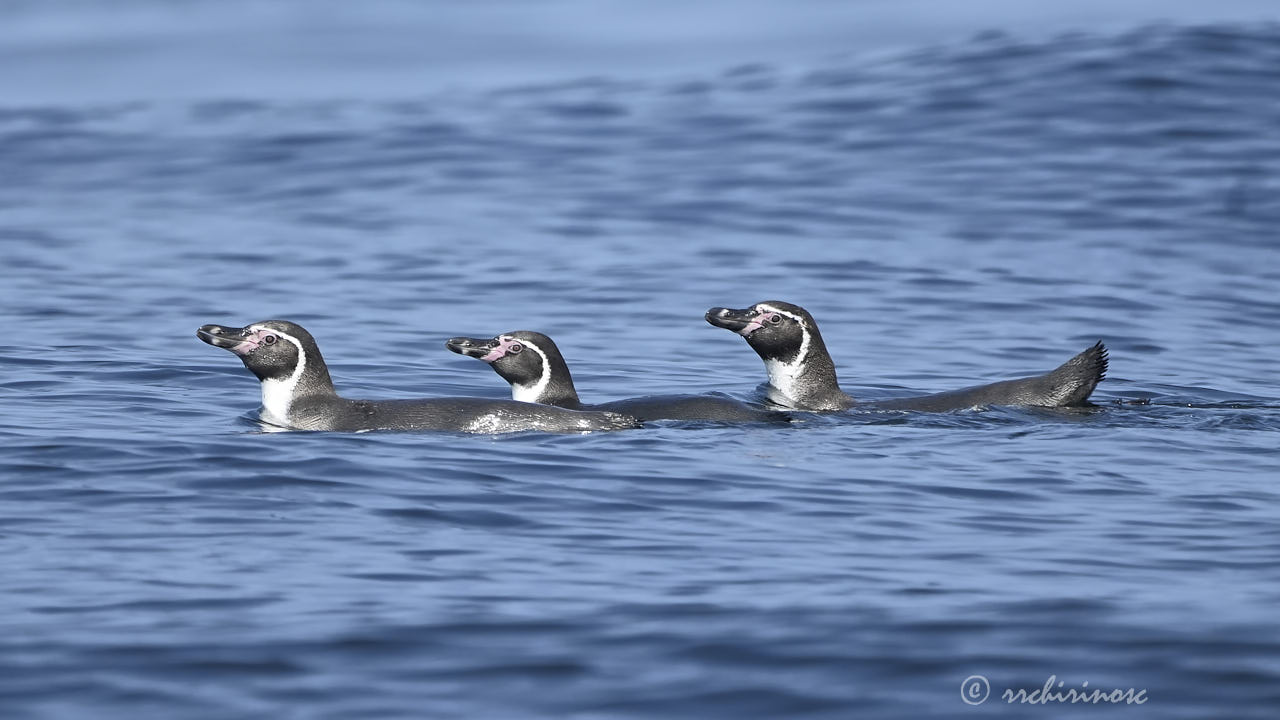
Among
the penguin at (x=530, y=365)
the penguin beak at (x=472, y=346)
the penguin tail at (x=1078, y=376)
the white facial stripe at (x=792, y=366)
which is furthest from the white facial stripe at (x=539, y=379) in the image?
the penguin tail at (x=1078, y=376)

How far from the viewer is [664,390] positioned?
56.3ft

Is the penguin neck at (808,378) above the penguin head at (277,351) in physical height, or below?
below

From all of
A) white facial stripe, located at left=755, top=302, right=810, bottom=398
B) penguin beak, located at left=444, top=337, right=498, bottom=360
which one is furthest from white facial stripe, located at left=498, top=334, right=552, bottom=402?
white facial stripe, located at left=755, top=302, right=810, bottom=398

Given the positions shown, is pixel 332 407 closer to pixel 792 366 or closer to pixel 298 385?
pixel 298 385

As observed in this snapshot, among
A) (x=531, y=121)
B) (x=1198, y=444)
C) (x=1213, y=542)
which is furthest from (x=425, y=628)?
(x=531, y=121)

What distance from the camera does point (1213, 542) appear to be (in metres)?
10.5

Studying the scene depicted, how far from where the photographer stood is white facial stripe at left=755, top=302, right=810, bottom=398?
1644cm

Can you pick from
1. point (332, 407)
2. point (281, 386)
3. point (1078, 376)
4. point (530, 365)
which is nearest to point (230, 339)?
point (281, 386)

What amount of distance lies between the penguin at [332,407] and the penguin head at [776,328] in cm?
268

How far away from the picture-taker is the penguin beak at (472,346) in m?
15.3

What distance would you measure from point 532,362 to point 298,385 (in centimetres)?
199

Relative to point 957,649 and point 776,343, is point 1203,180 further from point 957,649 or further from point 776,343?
point 957,649

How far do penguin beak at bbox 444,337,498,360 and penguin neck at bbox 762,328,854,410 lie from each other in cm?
277

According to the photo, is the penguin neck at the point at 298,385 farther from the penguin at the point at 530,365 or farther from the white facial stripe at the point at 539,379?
the white facial stripe at the point at 539,379
